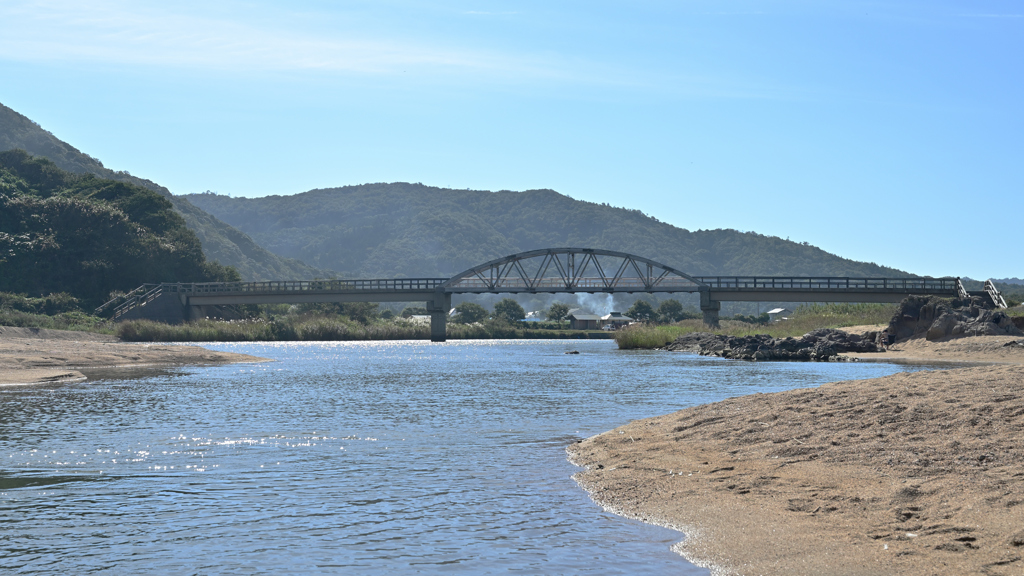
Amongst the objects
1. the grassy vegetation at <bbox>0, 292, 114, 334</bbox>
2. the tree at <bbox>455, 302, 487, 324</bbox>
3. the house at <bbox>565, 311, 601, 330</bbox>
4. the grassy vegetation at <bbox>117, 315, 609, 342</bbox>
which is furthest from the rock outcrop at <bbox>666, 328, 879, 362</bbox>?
the house at <bbox>565, 311, 601, 330</bbox>

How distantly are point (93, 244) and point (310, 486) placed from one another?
111805 millimetres

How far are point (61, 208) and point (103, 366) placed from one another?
77907 millimetres

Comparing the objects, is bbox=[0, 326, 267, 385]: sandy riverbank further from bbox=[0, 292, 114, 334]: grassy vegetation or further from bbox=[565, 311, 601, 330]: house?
bbox=[565, 311, 601, 330]: house

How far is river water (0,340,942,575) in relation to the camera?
30.8 feet

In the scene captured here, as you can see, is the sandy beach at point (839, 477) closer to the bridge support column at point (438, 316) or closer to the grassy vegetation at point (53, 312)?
the grassy vegetation at point (53, 312)

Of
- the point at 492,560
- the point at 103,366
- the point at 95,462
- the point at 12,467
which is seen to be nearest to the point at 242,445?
the point at 95,462

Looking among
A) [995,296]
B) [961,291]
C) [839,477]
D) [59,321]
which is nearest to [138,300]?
[59,321]

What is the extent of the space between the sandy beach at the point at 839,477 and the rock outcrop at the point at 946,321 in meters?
38.2

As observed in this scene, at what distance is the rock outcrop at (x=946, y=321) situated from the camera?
174 ft

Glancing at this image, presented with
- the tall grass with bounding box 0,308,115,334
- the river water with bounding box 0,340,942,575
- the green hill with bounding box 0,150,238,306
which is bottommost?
the river water with bounding box 0,340,942,575

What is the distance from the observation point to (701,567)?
8.97m

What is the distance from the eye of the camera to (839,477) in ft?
38.7

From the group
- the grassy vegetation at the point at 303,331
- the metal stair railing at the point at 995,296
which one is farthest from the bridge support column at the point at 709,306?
the grassy vegetation at the point at 303,331

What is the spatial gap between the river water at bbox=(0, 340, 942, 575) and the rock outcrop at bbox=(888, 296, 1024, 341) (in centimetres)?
3264
